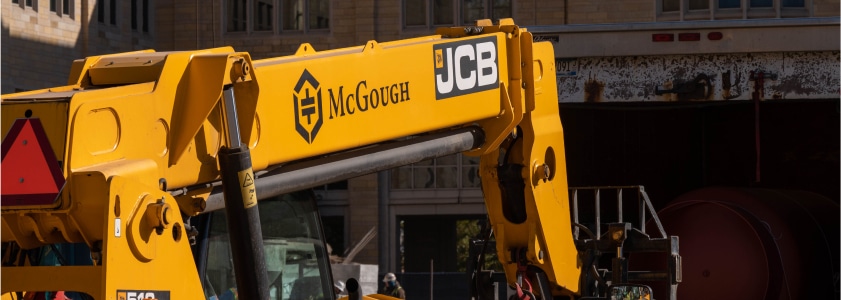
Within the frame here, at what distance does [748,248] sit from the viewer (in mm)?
10758

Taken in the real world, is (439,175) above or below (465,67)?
below

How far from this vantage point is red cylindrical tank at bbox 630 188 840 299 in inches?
419

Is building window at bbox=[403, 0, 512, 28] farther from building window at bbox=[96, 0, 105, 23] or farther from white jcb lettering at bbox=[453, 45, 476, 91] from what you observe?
white jcb lettering at bbox=[453, 45, 476, 91]

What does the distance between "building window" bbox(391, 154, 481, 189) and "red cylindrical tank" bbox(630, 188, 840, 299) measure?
18075 millimetres

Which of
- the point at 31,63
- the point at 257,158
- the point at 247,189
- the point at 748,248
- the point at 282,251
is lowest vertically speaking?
the point at 748,248

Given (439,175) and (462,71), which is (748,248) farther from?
(439,175)

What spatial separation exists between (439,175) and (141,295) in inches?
981

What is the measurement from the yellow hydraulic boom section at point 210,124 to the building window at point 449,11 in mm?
21997

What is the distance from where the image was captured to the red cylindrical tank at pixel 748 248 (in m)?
10.6

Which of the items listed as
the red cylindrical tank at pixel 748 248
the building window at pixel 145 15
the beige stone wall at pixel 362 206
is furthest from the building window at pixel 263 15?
the red cylindrical tank at pixel 748 248

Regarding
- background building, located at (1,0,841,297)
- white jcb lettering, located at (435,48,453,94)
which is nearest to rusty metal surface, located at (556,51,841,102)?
white jcb lettering, located at (435,48,453,94)

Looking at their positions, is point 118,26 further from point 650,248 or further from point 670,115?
point 650,248

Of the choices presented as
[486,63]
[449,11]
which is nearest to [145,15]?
[449,11]

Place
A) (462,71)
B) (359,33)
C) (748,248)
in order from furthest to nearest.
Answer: (359,33) < (748,248) < (462,71)
